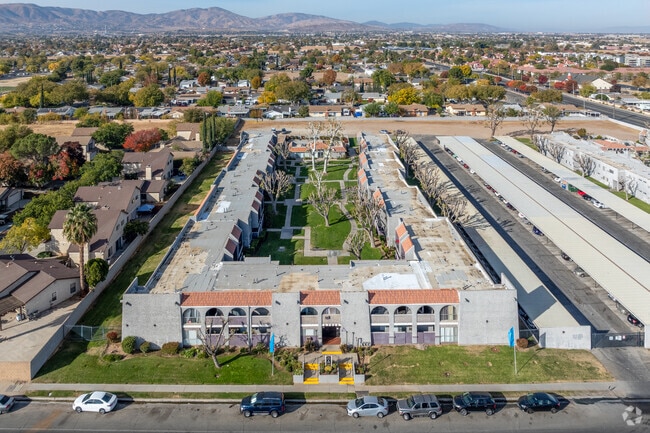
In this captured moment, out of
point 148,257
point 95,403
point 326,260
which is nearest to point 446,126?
point 326,260

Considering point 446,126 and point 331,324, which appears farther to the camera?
point 446,126

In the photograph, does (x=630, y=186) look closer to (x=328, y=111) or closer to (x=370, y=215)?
(x=370, y=215)

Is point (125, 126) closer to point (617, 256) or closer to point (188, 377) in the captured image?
point (188, 377)

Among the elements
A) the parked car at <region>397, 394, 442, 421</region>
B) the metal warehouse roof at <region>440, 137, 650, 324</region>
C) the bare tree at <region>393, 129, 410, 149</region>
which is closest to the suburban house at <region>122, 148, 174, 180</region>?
the bare tree at <region>393, 129, 410, 149</region>

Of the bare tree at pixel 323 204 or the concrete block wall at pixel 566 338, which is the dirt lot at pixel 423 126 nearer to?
the bare tree at pixel 323 204

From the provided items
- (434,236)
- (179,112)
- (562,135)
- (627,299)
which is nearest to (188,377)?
(434,236)
